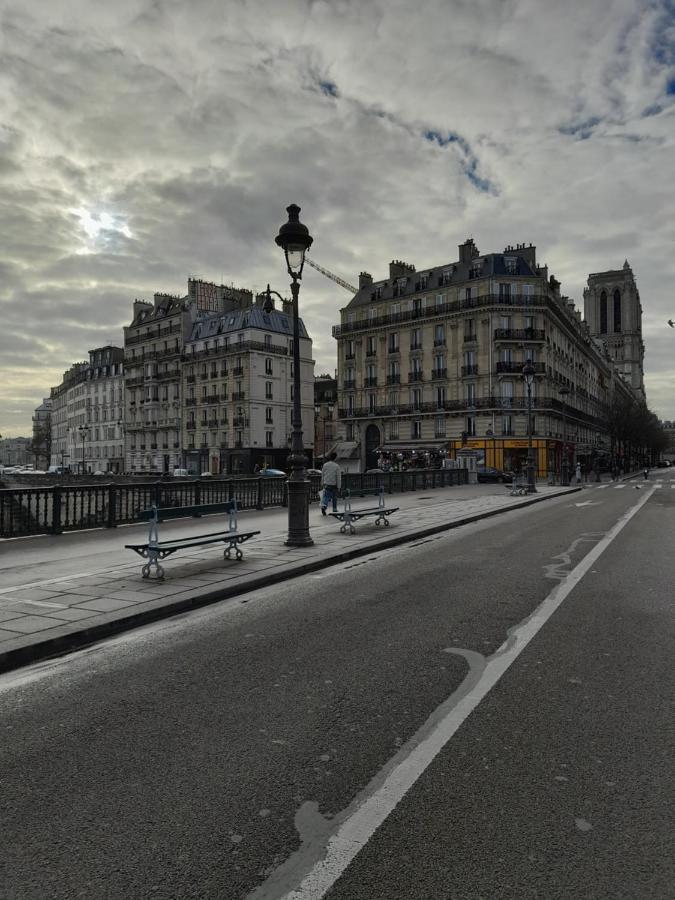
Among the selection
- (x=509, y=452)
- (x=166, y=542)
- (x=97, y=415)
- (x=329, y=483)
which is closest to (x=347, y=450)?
(x=509, y=452)

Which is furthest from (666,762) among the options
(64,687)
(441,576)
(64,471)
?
(64,471)

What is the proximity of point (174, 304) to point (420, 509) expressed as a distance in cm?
6118

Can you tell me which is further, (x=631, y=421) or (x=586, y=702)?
(x=631, y=421)

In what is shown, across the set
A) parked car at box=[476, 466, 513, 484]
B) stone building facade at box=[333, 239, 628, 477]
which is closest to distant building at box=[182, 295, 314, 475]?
stone building facade at box=[333, 239, 628, 477]

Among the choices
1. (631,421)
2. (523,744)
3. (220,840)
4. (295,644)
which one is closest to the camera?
(220,840)

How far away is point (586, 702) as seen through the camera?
13.4 ft

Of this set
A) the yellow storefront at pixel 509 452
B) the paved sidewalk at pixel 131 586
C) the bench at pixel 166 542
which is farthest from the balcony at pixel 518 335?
the bench at pixel 166 542

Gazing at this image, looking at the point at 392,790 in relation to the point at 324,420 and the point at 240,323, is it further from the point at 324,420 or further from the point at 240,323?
the point at 324,420

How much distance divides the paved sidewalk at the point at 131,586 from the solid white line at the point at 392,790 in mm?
3450

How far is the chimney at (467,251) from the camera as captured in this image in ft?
188

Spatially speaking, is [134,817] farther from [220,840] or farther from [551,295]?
[551,295]

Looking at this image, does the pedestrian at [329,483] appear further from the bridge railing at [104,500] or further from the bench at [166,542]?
the bench at [166,542]

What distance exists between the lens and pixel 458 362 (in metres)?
55.7

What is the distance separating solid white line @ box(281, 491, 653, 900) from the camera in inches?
95.1
